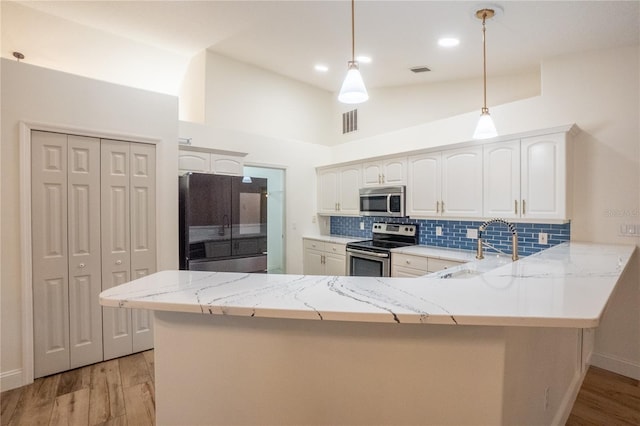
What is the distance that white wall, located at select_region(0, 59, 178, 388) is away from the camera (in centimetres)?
244

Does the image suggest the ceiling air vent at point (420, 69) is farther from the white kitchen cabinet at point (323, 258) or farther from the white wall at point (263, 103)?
the white kitchen cabinet at point (323, 258)

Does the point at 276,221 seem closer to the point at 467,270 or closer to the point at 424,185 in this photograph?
the point at 424,185

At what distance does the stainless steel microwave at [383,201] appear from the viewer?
13.2 ft

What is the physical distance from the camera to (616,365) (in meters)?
2.78

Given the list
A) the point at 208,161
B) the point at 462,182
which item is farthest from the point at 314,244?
the point at 462,182

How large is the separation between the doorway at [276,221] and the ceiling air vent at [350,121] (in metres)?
1.38

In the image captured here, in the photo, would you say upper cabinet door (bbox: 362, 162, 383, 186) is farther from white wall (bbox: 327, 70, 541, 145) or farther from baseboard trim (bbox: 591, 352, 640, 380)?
baseboard trim (bbox: 591, 352, 640, 380)

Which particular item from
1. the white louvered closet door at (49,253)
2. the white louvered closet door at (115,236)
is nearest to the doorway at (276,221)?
the white louvered closet door at (115,236)

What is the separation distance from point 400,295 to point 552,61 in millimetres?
3270

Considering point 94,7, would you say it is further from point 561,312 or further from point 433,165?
point 561,312

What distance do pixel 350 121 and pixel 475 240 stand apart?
2873 mm

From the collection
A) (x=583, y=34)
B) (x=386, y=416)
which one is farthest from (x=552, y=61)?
(x=386, y=416)

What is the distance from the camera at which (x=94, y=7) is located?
312 centimetres

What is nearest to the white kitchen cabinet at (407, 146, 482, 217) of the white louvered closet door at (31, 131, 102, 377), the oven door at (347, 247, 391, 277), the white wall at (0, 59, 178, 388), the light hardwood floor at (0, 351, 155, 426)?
the oven door at (347, 247, 391, 277)
